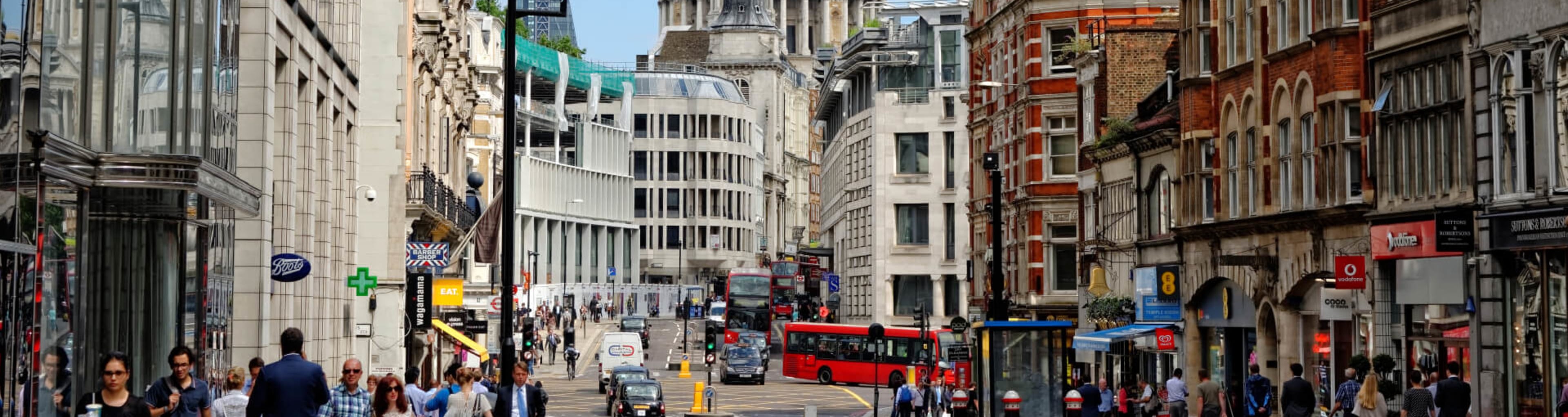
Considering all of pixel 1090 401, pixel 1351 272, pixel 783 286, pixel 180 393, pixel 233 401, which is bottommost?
pixel 1090 401

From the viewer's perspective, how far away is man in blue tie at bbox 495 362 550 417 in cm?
1991

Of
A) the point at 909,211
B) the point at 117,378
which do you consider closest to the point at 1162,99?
the point at 117,378

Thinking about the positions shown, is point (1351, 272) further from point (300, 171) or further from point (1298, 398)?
point (300, 171)

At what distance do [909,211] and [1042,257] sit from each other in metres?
31.5

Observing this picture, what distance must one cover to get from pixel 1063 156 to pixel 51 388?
160ft

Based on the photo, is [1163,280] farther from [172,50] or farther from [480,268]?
[480,268]

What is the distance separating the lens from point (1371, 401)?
2625 cm

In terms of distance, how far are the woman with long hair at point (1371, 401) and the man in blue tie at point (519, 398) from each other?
993cm

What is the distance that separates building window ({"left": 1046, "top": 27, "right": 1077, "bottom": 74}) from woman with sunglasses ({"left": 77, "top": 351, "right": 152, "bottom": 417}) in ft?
161

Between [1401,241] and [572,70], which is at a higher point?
[572,70]

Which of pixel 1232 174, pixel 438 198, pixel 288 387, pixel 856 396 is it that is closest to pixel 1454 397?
pixel 288 387

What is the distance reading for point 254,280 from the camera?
88.7 feet

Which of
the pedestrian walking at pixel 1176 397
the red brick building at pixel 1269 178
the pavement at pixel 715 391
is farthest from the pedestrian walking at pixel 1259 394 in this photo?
the pavement at pixel 715 391

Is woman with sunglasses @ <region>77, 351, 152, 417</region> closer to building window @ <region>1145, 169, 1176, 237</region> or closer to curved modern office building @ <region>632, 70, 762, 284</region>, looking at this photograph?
building window @ <region>1145, 169, 1176, 237</region>
